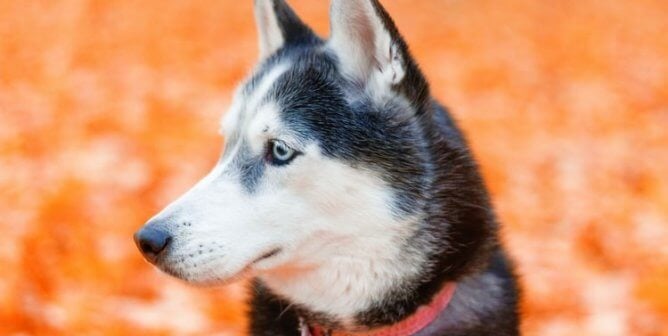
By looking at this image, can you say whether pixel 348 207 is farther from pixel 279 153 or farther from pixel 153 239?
pixel 153 239

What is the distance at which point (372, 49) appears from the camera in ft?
9.52

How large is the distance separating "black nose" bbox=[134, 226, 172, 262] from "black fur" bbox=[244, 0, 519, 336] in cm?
38

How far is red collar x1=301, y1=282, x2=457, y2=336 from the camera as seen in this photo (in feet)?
9.30

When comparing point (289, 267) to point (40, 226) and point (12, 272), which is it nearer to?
point (12, 272)

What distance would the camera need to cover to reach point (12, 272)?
439cm

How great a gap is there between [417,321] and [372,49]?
0.91 metres

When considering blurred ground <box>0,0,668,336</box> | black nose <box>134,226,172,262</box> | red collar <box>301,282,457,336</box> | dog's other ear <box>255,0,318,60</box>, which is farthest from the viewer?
blurred ground <box>0,0,668,336</box>

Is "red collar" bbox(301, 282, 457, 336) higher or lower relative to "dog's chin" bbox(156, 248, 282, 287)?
lower

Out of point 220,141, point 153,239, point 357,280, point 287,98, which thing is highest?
point 287,98

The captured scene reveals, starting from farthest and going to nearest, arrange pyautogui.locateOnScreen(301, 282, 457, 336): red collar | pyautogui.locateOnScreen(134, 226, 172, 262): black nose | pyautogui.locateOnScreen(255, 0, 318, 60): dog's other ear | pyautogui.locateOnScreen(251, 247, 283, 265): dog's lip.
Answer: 1. pyautogui.locateOnScreen(255, 0, 318, 60): dog's other ear
2. pyautogui.locateOnScreen(301, 282, 457, 336): red collar
3. pyautogui.locateOnScreen(251, 247, 283, 265): dog's lip
4. pyautogui.locateOnScreen(134, 226, 172, 262): black nose

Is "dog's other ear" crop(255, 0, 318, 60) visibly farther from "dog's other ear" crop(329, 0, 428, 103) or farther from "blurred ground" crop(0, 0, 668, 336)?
"blurred ground" crop(0, 0, 668, 336)

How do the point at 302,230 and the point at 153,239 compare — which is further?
the point at 302,230

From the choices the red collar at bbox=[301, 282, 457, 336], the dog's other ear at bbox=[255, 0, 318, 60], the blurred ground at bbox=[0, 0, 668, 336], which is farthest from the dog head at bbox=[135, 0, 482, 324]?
the blurred ground at bbox=[0, 0, 668, 336]

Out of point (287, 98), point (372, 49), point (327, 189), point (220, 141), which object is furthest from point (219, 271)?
point (220, 141)
